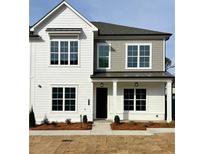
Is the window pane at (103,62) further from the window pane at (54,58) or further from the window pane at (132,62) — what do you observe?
the window pane at (54,58)

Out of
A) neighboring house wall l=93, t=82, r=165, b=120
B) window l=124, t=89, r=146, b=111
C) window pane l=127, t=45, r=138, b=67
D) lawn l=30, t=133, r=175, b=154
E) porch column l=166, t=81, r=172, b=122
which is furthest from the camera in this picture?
window pane l=127, t=45, r=138, b=67

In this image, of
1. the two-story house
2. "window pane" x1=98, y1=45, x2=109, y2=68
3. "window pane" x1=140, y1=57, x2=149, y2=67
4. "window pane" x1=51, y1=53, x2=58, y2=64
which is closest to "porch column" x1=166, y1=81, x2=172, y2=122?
the two-story house

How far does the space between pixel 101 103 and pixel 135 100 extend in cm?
225

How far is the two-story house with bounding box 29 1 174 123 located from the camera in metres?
19.0

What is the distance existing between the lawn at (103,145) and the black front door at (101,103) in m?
7.31

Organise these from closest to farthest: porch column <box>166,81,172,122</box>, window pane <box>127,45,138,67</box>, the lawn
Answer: the lawn < porch column <box>166,81,172,122</box> < window pane <box>127,45,138,67</box>

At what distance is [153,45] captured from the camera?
20.0 meters

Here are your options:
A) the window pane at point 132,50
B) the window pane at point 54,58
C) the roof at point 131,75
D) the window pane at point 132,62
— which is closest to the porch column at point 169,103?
the roof at point 131,75

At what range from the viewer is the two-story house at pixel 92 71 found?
18969 mm

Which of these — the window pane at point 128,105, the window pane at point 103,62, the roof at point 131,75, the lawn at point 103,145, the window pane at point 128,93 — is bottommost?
the lawn at point 103,145

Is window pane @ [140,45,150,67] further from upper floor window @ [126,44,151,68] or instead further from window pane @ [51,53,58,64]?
window pane @ [51,53,58,64]

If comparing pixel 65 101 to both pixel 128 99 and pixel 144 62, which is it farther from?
pixel 144 62
